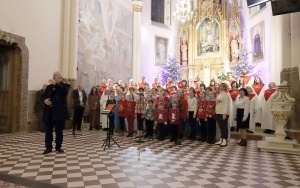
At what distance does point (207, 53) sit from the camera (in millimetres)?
23219

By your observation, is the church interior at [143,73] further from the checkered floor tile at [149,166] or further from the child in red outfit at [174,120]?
the child in red outfit at [174,120]

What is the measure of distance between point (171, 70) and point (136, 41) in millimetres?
3585

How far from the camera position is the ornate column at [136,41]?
67.2ft

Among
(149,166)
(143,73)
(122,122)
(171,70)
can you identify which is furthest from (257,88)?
(143,73)

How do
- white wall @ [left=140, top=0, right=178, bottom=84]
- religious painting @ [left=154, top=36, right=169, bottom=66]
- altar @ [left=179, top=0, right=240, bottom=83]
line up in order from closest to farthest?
altar @ [left=179, top=0, right=240, bottom=83]
white wall @ [left=140, top=0, right=178, bottom=84]
religious painting @ [left=154, top=36, right=169, bottom=66]

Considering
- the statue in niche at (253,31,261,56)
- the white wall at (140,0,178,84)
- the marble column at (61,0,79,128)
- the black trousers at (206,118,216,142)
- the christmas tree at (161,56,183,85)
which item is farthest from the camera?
the white wall at (140,0,178,84)

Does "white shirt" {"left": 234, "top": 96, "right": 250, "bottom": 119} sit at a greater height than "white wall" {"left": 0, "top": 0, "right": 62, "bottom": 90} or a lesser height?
lesser

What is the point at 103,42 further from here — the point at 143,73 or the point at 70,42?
the point at 143,73

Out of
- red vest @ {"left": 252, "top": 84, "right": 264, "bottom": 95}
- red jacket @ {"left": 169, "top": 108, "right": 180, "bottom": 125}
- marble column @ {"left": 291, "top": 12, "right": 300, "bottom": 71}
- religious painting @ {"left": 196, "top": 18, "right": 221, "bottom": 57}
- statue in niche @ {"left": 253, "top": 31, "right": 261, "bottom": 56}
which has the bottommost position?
red jacket @ {"left": 169, "top": 108, "right": 180, "bottom": 125}

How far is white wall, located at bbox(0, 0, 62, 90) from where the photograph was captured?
35.0 ft

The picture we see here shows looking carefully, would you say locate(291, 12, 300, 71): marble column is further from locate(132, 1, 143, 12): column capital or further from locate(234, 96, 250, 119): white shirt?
locate(132, 1, 143, 12): column capital

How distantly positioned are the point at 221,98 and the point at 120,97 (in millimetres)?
4375

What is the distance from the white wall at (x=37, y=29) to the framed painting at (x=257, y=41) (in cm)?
1190

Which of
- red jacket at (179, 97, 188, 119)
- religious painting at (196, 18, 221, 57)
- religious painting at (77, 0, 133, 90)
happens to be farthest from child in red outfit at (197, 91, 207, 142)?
religious painting at (196, 18, 221, 57)
